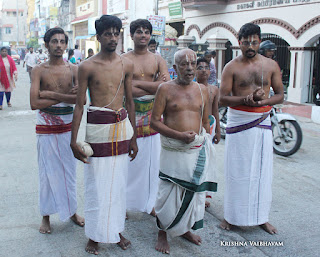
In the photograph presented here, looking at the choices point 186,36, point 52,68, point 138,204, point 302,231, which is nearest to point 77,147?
point 52,68

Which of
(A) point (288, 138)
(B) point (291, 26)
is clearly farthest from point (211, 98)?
(B) point (291, 26)

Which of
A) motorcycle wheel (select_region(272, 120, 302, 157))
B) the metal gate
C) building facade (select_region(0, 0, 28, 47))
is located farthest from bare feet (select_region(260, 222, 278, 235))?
building facade (select_region(0, 0, 28, 47))

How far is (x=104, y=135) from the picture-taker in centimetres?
334

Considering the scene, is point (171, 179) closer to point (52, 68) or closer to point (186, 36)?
point (52, 68)

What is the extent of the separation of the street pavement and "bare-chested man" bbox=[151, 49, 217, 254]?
0.33 metres

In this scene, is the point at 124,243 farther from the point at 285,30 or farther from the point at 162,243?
the point at 285,30

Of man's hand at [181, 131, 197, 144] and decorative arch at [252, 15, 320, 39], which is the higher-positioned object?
decorative arch at [252, 15, 320, 39]

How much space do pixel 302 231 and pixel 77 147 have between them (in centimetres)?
237

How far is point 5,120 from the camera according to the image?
10156mm

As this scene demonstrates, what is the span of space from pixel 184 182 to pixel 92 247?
3.28ft

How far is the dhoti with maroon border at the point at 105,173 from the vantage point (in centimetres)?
334

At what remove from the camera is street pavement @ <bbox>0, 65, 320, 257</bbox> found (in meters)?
3.51

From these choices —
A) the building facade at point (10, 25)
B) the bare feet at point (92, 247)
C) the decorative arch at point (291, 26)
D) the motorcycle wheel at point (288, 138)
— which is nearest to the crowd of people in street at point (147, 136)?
the bare feet at point (92, 247)

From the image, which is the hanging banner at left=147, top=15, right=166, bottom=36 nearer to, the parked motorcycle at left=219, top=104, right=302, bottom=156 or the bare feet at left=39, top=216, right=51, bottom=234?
the parked motorcycle at left=219, top=104, right=302, bottom=156
